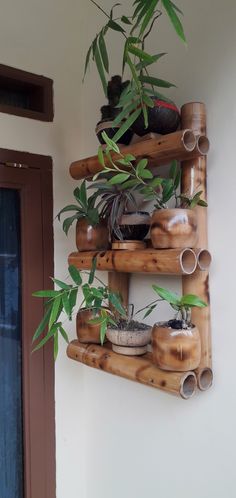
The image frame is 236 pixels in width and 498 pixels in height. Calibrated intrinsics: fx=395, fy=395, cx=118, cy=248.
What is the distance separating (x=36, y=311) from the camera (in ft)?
5.08

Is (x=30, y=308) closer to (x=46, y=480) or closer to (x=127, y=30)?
(x=46, y=480)

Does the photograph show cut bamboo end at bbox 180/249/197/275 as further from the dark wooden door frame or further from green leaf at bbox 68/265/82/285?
the dark wooden door frame

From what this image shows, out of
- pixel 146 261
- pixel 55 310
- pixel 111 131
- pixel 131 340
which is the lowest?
pixel 131 340

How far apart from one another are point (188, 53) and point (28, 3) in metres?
0.75

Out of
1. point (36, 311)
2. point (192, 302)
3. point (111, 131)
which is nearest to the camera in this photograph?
point (192, 302)

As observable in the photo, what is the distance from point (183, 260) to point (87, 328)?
0.48 meters

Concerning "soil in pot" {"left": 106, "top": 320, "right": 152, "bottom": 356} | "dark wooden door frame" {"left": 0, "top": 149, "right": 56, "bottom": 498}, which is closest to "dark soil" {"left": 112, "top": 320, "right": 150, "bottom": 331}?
"soil in pot" {"left": 106, "top": 320, "right": 152, "bottom": 356}

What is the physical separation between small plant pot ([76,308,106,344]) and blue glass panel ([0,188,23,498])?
295mm

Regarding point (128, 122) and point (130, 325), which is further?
point (130, 325)

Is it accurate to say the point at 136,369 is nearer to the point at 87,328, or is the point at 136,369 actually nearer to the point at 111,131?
the point at 87,328

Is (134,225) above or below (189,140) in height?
below

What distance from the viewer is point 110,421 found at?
1542mm

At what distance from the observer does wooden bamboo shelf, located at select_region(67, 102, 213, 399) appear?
1.06 m

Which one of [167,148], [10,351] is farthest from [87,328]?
[167,148]
